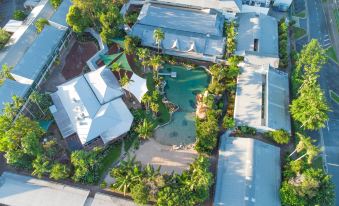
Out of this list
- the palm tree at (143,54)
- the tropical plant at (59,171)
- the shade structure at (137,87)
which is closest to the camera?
the tropical plant at (59,171)

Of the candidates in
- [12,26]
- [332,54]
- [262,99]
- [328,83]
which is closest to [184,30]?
[262,99]

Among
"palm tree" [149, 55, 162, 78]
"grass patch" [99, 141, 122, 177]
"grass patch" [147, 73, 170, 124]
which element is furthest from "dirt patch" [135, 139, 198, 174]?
"palm tree" [149, 55, 162, 78]

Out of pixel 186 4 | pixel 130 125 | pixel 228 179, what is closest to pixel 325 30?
pixel 186 4

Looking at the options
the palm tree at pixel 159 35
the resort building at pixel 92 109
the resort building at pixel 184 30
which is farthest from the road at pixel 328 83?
the resort building at pixel 92 109

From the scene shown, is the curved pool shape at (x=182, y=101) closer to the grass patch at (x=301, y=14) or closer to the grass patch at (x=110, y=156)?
the grass patch at (x=110, y=156)

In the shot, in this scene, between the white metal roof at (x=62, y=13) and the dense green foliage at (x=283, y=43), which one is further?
the white metal roof at (x=62, y=13)
